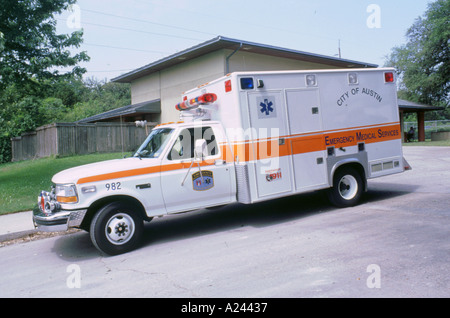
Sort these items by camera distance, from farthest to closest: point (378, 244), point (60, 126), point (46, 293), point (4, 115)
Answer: point (4, 115) < point (60, 126) < point (378, 244) < point (46, 293)

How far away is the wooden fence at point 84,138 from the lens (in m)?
20.8

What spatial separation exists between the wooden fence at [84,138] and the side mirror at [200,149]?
47.4 feet

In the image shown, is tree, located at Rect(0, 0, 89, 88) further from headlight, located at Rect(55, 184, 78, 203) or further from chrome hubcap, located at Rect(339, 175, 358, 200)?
chrome hubcap, located at Rect(339, 175, 358, 200)

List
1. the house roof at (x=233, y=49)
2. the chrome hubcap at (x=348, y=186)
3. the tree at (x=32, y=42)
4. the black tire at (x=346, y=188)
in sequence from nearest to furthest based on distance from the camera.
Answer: the black tire at (x=346, y=188) < the chrome hubcap at (x=348, y=186) < the tree at (x=32, y=42) < the house roof at (x=233, y=49)

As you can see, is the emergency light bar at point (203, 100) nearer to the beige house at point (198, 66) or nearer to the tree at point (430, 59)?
the beige house at point (198, 66)

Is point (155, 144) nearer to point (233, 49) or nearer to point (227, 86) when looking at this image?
point (227, 86)

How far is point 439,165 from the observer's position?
14.8 m

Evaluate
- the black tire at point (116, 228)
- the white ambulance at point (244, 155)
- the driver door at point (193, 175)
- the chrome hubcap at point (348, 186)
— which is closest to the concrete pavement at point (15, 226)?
the white ambulance at point (244, 155)

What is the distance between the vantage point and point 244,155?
7059mm

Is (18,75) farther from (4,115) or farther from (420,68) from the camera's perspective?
(420,68)

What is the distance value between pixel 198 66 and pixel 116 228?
1668 centimetres

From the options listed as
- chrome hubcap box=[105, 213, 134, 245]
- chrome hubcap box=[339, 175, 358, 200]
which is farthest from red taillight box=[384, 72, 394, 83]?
chrome hubcap box=[105, 213, 134, 245]
